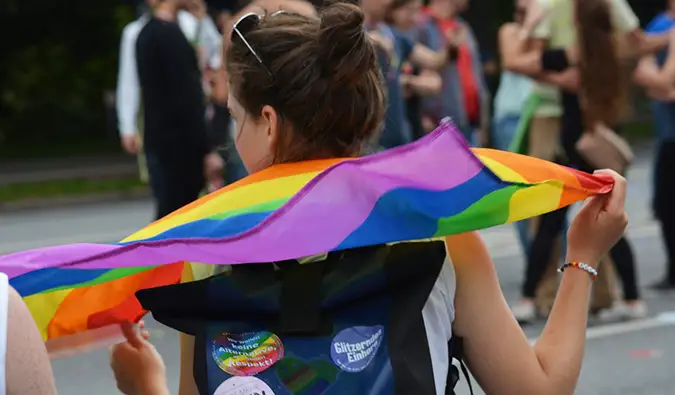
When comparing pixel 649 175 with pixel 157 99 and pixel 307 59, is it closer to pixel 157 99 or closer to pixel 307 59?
pixel 157 99

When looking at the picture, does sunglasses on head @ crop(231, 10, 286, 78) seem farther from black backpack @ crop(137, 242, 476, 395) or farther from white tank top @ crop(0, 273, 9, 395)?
white tank top @ crop(0, 273, 9, 395)

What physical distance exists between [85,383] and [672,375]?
2867 millimetres

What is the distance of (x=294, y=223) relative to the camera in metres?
2.08

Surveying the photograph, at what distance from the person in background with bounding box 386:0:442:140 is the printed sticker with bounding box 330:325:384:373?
253 inches

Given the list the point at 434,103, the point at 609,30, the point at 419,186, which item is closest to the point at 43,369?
the point at 419,186

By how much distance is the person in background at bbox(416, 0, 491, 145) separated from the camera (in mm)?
10055

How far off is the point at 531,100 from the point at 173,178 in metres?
2.17

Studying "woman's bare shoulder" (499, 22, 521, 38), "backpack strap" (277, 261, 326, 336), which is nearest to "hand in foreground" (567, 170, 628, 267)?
"backpack strap" (277, 261, 326, 336)

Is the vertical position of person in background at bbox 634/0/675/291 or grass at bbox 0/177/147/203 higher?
person in background at bbox 634/0/675/291

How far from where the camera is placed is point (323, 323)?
208 centimetres

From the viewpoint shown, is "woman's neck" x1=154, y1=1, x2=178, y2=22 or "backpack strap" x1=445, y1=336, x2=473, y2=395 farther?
"woman's neck" x1=154, y1=1, x2=178, y2=22

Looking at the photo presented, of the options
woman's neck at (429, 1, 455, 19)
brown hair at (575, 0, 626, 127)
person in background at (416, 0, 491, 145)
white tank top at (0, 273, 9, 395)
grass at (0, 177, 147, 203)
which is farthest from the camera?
grass at (0, 177, 147, 203)

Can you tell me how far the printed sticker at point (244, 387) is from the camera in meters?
2.10

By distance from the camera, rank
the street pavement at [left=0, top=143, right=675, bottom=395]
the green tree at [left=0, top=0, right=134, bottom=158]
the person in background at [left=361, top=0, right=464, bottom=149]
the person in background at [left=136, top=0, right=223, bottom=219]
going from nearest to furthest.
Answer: the street pavement at [left=0, top=143, right=675, bottom=395] < the person in background at [left=361, top=0, right=464, bottom=149] < the person in background at [left=136, top=0, right=223, bottom=219] < the green tree at [left=0, top=0, right=134, bottom=158]
